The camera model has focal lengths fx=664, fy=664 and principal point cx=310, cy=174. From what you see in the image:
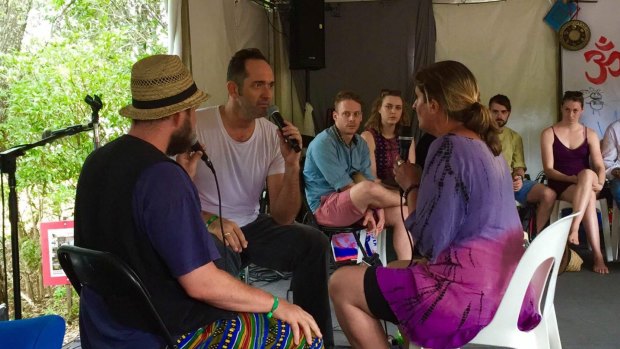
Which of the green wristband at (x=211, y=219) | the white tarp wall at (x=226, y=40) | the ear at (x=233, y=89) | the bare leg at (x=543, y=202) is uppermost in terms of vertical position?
the white tarp wall at (x=226, y=40)

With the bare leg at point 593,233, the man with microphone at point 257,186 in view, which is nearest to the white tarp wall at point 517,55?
the bare leg at point 593,233

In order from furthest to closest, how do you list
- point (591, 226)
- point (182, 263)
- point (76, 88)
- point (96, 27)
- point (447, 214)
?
point (591, 226), point (96, 27), point (76, 88), point (447, 214), point (182, 263)

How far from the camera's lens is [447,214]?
6.26ft

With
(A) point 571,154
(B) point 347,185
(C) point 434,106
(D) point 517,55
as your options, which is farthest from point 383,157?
(D) point 517,55

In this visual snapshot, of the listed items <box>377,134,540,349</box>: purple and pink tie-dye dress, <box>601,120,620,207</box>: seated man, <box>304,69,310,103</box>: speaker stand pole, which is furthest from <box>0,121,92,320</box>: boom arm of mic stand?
<box>304,69,310,103</box>: speaker stand pole

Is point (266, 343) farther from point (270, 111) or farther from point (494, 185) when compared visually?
point (270, 111)

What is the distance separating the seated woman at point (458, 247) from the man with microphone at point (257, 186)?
0.71 meters

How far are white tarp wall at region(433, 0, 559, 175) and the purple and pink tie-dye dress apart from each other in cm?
478

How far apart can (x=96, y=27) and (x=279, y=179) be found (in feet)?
6.17

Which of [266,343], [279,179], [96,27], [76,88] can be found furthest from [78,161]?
[266,343]

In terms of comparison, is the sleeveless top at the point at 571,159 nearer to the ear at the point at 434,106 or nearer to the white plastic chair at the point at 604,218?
the white plastic chair at the point at 604,218

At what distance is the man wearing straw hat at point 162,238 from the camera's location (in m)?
1.54

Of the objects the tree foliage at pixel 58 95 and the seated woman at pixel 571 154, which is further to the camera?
the seated woman at pixel 571 154

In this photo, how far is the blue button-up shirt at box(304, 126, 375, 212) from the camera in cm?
388
